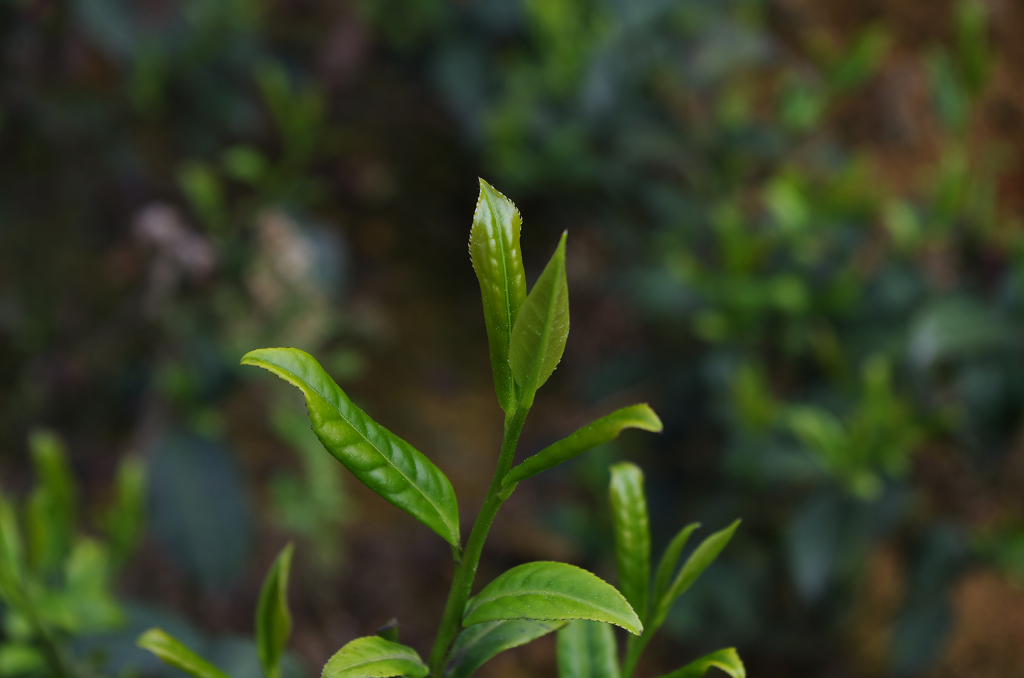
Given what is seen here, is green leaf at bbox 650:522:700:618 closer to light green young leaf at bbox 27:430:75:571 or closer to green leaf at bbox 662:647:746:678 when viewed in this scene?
green leaf at bbox 662:647:746:678

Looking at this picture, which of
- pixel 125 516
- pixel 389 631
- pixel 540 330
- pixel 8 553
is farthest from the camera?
pixel 125 516

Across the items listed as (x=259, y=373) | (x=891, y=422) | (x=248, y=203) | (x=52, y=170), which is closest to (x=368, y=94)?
(x=248, y=203)

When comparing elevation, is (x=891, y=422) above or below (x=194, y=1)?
below

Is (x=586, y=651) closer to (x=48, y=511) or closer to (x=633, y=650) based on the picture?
(x=633, y=650)

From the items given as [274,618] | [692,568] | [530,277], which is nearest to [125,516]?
[274,618]

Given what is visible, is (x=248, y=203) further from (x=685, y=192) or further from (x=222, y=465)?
(x=685, y=192)

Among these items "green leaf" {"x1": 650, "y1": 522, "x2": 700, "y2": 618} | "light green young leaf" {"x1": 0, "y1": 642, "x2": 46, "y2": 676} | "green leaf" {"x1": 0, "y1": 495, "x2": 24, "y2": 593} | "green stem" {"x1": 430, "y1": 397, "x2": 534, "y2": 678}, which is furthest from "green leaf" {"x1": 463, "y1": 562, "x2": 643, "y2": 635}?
"light green young leaf" {"x1": 0, "y1": 642, "x2": 46, "y2": 676}

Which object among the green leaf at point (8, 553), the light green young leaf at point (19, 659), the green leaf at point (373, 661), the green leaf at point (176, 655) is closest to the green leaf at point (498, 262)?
the green leaf at point (373, 661)
